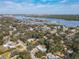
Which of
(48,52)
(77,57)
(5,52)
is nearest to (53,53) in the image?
(48,52)

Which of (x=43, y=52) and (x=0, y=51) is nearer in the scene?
(x=0, y=51)

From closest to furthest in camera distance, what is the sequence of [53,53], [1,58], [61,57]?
[1,58] → [61,57] → [53,53]

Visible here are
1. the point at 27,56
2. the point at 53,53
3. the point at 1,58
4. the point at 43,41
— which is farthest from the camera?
the point at 43,41

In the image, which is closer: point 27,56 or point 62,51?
point 27,56

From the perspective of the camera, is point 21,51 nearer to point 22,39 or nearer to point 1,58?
point 1,58

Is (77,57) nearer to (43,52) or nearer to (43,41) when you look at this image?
(43,52)

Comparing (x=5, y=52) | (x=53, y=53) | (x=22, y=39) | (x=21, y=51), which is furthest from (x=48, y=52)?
(x=22, y=39)

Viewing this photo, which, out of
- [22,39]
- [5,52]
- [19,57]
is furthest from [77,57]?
[22,39]

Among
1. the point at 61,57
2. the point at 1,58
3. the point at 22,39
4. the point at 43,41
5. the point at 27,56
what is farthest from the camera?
the point at 22,39
